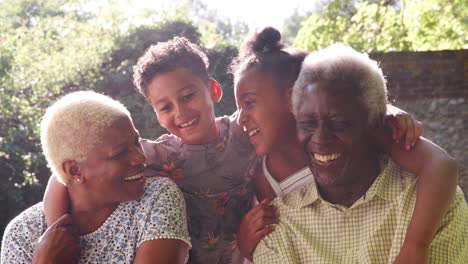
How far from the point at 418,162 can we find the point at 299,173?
74 cm

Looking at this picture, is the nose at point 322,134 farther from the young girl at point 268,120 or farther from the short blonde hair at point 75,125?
the short blonde hair at point 75,125

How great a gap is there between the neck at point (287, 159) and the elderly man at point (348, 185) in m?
0.36

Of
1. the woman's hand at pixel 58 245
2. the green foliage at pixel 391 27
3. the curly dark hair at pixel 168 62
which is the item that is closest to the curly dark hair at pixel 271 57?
the curly dark hair at pixel 168 62

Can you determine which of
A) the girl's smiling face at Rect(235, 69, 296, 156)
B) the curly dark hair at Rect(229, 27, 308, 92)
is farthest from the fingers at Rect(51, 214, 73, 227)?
the curly dark hair at Rect(229, 27, 308, 92)

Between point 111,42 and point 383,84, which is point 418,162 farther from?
point 111,42

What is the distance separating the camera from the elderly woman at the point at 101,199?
2352mm

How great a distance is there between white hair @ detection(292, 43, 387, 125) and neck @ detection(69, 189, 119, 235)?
45.4 inches

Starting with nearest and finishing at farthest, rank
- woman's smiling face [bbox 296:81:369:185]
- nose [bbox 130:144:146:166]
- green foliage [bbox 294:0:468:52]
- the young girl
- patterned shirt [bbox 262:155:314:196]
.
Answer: woman's smiling face [bbox 296:81:369:185], nose [bbox 130:144:146:166], the young girl, patterned shirt [bbox 262:155:314:196], green foliage [bbox 294:0:468:52]

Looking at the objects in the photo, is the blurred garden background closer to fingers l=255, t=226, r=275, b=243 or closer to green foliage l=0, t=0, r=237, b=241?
green foliage l=0, t=0, r=237, b=241

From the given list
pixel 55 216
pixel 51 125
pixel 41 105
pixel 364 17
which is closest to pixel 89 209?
pixel 55 216

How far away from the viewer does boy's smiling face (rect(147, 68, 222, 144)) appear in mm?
2998

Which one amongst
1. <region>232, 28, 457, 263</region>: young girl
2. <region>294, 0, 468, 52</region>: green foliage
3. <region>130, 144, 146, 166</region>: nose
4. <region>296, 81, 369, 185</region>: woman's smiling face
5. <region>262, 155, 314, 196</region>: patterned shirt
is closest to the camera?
<region>296, 81, 369, 185</region>: woman's smiling face

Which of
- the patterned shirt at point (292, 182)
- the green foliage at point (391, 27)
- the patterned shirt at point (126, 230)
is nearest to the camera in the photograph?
the patterned shirt at point (126, 230)

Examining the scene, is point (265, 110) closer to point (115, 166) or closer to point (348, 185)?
point (348, 185)
